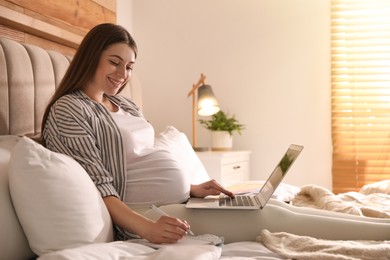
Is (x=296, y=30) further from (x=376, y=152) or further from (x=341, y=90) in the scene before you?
(x=376, y=152)

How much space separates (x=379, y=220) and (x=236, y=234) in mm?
404

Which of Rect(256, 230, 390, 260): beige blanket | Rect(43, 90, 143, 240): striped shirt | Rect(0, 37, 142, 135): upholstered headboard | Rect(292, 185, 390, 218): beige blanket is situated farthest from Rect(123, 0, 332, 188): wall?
Rect(256, 230, 390, 260): beige blanket

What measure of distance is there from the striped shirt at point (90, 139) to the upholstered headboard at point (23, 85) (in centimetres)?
30

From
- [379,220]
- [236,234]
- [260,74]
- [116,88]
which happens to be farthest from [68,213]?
[260,74]

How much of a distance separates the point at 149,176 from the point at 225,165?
5.56ft

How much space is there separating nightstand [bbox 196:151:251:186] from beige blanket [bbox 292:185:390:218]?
3.13ft

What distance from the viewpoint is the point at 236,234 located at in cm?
159

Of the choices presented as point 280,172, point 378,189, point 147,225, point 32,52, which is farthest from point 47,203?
point 378,189

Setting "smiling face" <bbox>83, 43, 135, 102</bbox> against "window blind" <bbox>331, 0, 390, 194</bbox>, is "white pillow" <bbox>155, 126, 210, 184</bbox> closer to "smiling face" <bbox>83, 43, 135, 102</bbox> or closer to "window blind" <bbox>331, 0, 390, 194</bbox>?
"smiling face" <bbox>83, 43, 135, 102</bbox>

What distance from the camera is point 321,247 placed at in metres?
1.38

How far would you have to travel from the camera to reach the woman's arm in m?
1.41

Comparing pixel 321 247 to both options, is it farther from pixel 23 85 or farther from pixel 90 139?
pixel 23 85

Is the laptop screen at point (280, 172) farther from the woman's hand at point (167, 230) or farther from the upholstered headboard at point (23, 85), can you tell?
the upholstered headboard at point (23, 85)

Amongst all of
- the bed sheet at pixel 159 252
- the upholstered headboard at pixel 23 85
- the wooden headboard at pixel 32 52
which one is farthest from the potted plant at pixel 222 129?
the bed sheet at pixel 159 252
